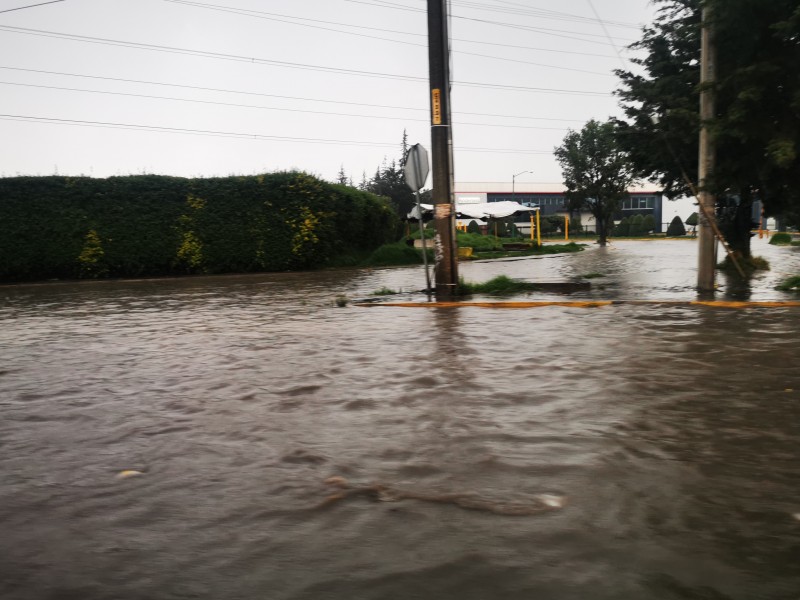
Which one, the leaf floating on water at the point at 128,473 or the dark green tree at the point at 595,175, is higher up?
the dark green tree at the point at 595,175

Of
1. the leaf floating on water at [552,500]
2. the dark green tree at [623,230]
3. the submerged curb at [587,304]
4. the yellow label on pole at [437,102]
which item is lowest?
the leaf floating on water at [552,500]

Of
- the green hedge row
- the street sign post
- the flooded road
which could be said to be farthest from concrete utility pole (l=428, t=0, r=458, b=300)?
the green hedge row

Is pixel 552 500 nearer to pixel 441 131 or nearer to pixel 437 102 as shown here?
pixel 441 131

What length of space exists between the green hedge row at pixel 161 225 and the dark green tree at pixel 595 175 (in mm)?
22985

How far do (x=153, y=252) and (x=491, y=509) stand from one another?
21.2 metres

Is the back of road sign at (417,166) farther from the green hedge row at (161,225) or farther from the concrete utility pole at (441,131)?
the green hedge row at (161,225)

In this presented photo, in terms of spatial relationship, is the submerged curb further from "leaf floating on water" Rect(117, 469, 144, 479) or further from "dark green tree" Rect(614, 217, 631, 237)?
"dark green tree" Rect(614, 217, 631, 237)

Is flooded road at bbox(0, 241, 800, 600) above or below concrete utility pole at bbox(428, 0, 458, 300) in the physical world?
below

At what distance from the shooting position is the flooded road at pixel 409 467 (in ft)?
7.68

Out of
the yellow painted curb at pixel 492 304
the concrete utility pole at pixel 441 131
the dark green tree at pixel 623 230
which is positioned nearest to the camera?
the yellow painted curb at pixel 492 304

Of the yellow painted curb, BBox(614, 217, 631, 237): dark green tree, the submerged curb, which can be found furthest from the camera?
BBox(614, 217, 631, 237): dark green tree

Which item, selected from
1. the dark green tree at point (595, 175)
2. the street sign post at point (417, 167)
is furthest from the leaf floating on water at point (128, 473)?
the dark green tree at point (595, 175)

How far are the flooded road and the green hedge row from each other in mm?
15370

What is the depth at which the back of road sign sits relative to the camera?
12492mm
